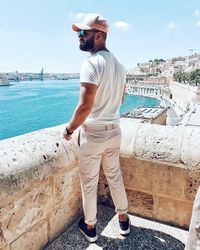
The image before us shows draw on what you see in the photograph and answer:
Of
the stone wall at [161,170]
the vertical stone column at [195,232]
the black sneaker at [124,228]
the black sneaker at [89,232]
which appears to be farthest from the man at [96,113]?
the vertical stone column at [195,232]

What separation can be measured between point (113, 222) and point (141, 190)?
0.35 m

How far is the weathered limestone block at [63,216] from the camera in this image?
2.03 m

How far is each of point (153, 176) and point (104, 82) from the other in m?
0.95

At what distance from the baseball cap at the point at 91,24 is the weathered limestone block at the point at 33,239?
1.34 metres

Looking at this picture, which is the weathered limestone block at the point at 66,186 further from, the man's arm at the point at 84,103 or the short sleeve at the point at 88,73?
the short sleeve at the point at 88,73

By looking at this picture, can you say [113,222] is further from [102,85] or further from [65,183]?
[102,85]

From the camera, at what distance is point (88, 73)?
1.65m

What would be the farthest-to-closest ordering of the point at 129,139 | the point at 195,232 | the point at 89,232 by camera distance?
the point at 129,139, the point at 89,232, the point at 195,232

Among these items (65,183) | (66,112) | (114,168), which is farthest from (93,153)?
(66,112)

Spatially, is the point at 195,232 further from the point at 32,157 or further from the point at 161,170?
the point at 161,170

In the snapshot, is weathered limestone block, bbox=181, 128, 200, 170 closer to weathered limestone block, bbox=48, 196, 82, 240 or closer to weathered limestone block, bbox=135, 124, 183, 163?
weathered limestone block, bbox=135, 124, 183, 163

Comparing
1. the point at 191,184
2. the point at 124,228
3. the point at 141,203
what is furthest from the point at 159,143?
the point at 124,228

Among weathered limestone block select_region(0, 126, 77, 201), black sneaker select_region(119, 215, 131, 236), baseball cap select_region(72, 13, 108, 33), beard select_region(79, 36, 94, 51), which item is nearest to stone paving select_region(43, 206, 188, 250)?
black sneaker select_region(119, 215, 131, 236)

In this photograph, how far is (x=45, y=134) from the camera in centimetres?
205
